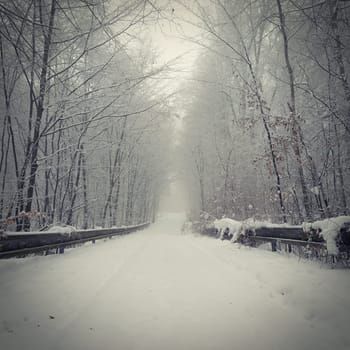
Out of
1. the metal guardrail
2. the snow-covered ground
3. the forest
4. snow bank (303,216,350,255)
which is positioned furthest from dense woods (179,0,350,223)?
the metal guardrail

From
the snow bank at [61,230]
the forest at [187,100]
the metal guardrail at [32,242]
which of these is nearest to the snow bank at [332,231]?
the forest at [187,100]

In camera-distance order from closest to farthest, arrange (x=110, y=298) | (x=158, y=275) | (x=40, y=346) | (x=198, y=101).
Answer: (x=40, y=346)
(x=110, y=298)
(x=158, y=275)
(x=198, y=101)

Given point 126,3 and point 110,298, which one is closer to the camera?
point 110,298

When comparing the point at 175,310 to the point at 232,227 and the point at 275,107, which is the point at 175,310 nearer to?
the point at 232,227

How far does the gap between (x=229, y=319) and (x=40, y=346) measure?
4.73 feet

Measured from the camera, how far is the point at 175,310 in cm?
208

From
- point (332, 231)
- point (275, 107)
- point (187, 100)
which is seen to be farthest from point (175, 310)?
point (187, 100)

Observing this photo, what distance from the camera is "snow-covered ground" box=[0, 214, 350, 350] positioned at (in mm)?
1553

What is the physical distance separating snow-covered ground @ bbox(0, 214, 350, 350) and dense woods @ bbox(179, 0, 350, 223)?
2.70 meters

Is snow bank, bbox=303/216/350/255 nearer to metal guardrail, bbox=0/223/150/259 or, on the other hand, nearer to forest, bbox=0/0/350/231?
forest, bbox=0/0/350/231

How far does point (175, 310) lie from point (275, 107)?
11.8 metres

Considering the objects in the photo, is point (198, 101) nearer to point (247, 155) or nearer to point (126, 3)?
point (247, 155)

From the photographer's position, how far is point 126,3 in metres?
3.77

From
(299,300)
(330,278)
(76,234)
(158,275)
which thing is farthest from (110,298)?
(76,234)
